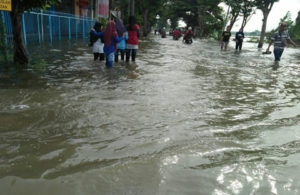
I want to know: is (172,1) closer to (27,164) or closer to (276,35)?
(276,35)

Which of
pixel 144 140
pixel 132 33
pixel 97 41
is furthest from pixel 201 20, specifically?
pixel 144 140

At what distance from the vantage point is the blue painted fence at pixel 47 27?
10720 mm

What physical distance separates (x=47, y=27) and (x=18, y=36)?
7412mm

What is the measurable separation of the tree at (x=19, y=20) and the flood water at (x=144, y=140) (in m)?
2.21

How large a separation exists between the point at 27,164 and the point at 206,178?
62.5 inches

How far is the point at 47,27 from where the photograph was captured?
13.5 metres

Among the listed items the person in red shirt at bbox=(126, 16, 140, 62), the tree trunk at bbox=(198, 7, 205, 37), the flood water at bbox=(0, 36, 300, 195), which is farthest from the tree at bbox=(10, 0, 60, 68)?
the tree trunk at bbox=(198, 7, 205, 37)

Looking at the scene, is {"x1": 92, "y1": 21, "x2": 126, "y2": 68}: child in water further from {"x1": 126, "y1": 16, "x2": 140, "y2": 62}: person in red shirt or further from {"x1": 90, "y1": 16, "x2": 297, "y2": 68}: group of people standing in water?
{"x1": 126, "y1": 16, "x2": 140, "y2": 62}: person in red shirt

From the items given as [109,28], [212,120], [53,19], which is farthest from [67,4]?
[212,120]

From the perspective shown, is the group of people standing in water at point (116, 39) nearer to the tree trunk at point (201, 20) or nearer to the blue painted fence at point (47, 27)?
the blue painted fence at point (47, 27)

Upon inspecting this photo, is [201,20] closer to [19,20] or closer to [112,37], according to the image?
[112,37]

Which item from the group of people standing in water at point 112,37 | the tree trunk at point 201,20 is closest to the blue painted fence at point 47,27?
the group of people standing in water at point 112,37

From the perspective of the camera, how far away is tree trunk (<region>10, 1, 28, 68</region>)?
640 centimetres

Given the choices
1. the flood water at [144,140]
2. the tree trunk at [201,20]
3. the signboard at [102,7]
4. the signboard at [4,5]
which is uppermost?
the tree trunk at [201,20]
